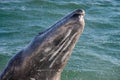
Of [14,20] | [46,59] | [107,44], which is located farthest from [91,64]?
[46,59]

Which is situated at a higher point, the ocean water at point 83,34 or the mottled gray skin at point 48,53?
the mottled gray skin at point 48,53

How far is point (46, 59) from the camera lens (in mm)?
5121

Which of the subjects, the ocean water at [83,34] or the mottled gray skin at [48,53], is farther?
the ocean water at [83,34]

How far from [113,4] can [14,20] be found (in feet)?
16.0

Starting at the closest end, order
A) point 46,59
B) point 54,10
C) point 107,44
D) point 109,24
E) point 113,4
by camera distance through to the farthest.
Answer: point 46,59 → point 107,44 → point 109,24 → point 54,10 → point 113,4

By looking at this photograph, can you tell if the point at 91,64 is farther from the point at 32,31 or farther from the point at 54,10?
the point at 54,10

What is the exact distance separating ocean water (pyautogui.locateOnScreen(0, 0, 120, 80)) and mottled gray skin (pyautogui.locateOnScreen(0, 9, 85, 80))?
5154mm

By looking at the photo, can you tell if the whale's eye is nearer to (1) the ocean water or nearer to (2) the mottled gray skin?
(2) the mottled gray skin

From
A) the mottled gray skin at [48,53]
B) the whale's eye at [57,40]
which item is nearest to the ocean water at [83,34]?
the mottled gray skin at [48,53]

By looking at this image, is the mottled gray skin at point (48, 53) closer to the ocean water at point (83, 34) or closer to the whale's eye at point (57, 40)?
the whale's eye at point (57, 40)

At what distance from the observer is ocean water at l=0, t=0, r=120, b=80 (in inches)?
434

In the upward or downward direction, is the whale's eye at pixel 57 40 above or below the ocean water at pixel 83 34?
above

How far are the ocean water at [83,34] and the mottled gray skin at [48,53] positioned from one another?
5.15 meters

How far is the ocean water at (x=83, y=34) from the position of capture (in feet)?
36.2
